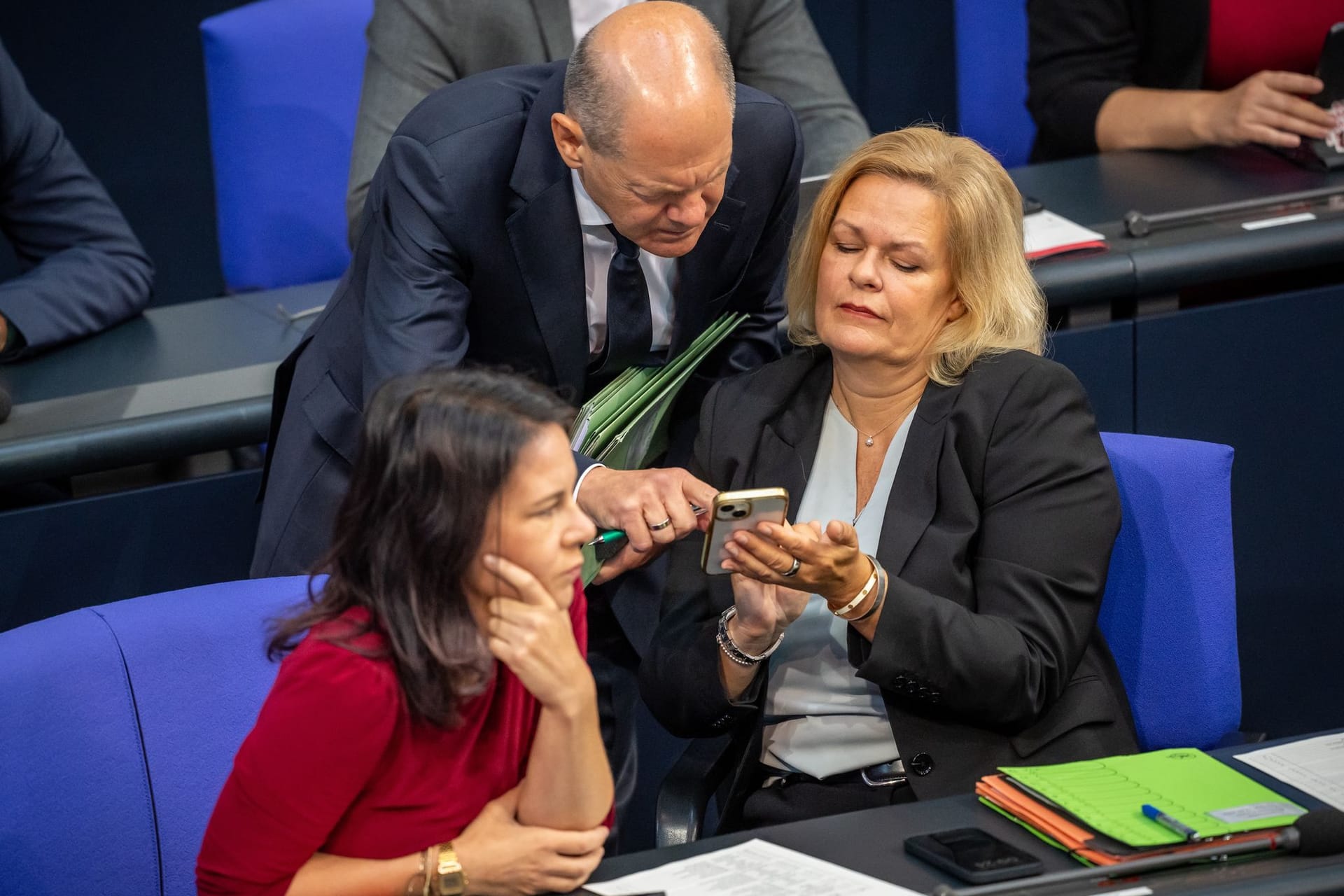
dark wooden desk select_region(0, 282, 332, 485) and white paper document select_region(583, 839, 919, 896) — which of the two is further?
dark wooden desk select_region(0, 282, 332, 485)

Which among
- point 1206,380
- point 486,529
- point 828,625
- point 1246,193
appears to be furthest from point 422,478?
point 1246,193

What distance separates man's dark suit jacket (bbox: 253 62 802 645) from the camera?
219 cm

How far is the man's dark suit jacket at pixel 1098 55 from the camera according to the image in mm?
3553

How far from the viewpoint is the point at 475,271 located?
2.25 m

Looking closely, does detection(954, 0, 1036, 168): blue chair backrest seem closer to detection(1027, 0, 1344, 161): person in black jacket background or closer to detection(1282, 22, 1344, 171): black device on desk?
detection(1027, 0, 1344, 161): person in black jacket background

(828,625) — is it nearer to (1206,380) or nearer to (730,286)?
(730,286)

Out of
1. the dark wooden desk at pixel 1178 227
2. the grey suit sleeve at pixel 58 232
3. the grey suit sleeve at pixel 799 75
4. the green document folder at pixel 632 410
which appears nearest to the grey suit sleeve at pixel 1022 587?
the green document folder at pixel 632 410

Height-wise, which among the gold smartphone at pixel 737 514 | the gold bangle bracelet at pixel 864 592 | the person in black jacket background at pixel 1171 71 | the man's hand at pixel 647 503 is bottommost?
the gold bangle bracelet at pixel 864 592

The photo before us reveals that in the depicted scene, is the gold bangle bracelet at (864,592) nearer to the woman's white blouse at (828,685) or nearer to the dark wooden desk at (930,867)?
the woman's white blouse at (828,685)

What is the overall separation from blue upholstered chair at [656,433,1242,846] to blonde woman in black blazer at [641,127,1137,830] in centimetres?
6

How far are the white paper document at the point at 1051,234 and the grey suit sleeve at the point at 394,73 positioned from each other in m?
1.16

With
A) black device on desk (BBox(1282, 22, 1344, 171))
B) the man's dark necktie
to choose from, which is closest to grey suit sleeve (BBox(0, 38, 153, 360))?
the man's dark necktie

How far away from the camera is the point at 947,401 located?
6.78 feet

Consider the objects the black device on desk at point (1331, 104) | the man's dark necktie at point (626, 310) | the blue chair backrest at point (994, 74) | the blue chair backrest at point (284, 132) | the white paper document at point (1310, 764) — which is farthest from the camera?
the blue chair backrest at point (994, 74)
